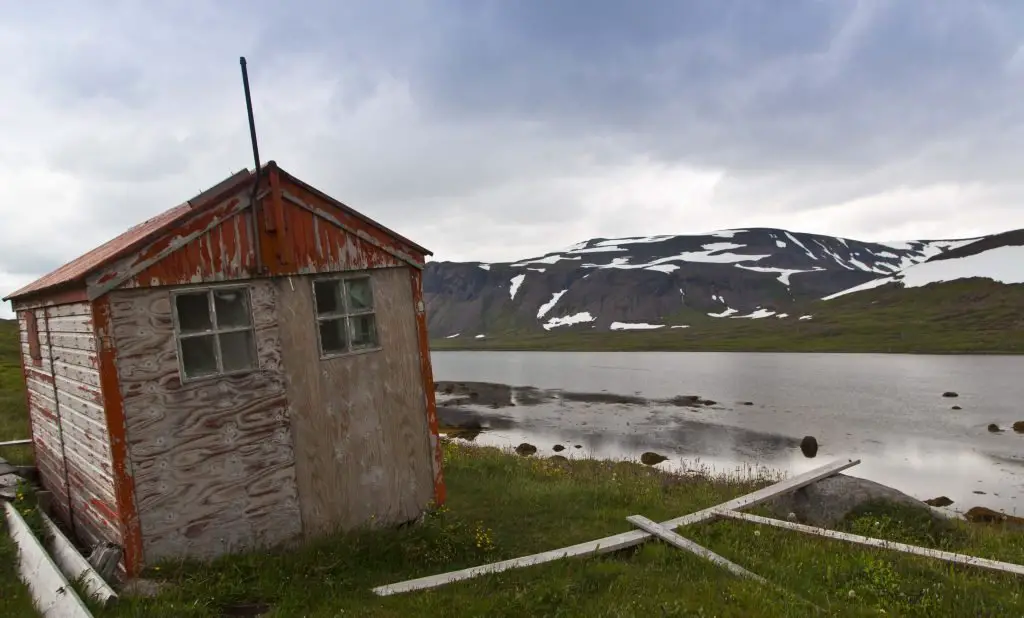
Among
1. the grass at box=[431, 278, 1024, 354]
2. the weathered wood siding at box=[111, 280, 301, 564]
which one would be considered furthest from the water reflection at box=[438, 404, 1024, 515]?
the grass at box=[431, 278, 1024, 354]

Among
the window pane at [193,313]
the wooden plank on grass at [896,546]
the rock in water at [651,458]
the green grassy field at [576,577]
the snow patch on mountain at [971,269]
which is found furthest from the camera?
the snow patch on mountain at [971,269]

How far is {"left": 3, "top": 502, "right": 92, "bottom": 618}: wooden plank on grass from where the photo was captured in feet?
22.0

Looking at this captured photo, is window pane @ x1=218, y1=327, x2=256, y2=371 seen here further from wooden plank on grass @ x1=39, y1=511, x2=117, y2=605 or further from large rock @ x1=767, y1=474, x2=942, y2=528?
large rock @ x1=767, y1=474, x2=942, y2=528

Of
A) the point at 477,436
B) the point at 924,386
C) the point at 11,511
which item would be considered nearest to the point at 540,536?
the point at 11,511

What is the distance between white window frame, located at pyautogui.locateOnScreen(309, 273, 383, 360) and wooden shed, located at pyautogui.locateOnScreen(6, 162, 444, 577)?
31mm

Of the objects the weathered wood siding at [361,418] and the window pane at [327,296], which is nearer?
the weathered wood siding at [361,418]

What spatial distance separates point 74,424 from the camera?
10.0m

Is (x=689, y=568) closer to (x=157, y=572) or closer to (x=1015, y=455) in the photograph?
(x=157, y=572)

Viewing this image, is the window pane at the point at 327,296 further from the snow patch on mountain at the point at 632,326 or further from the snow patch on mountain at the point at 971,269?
the snow patch on mountain at the point at 632,326

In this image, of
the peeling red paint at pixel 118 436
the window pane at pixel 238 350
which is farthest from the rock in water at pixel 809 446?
the peeling red paint at pixel 118 436

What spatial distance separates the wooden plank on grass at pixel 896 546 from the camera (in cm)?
883

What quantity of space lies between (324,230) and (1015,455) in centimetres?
3405

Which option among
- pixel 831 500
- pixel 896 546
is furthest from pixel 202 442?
pixel 831 500

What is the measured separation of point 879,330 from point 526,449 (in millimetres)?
90853
